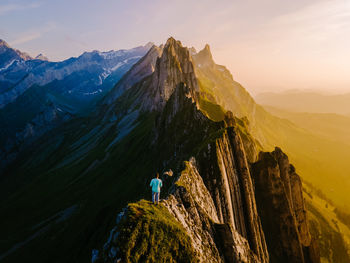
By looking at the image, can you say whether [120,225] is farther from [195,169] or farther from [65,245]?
[65,245]

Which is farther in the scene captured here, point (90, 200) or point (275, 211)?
point (90, 200)

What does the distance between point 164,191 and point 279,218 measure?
35.8 meters

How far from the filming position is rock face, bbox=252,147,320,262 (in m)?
51.2

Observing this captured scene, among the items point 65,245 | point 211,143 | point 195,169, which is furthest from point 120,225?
point 65,245

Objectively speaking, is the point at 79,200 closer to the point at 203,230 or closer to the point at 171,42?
the point at 203,230

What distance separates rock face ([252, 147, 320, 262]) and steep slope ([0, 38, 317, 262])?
2.17m

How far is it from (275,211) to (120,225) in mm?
47758

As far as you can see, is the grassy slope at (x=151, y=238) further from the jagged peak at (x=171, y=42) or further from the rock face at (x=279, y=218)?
the jagged peak at (x=171, y=42)

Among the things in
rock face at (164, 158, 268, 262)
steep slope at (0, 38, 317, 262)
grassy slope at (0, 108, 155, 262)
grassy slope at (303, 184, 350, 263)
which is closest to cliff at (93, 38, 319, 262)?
rock face at (164, 158, 268, 262)

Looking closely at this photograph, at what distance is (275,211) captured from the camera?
2082 inches

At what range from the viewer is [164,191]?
32656mm

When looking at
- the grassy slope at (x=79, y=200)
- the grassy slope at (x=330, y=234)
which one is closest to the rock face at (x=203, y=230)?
the grassy slope at (x=79, y=200)

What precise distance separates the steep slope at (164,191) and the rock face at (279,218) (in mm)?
2166

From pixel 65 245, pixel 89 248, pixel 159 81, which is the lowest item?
pixel 65 245
